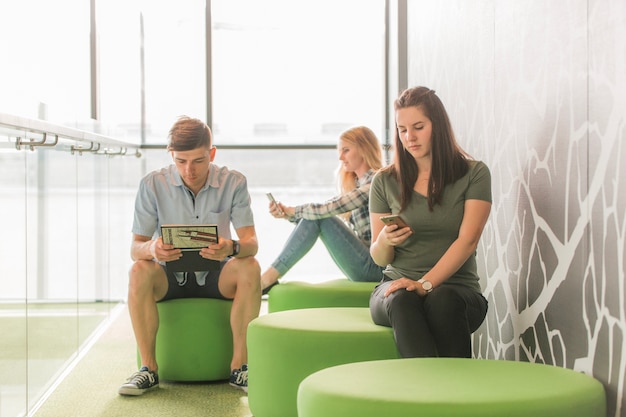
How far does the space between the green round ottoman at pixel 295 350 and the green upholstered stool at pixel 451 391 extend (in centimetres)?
46

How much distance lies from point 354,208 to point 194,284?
97 cm

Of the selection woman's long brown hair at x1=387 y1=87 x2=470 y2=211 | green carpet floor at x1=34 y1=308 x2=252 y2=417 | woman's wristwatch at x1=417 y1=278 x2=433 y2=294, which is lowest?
green carpet floor at x1=34 y1=308 x2=252 y2=417

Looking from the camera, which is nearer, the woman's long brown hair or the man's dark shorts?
the woman's long brown hair

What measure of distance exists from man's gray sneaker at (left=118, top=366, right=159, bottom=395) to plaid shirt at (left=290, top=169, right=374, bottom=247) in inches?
47.2

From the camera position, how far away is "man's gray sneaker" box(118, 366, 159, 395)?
3.68 m

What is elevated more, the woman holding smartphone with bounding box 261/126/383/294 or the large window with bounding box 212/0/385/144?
the large window with bounding box 212/0/385/144

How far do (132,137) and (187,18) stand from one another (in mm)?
1000

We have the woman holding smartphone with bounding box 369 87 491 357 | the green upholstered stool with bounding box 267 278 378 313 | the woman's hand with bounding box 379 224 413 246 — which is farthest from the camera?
the green upholstered stool with bounding box 267 278 378 313

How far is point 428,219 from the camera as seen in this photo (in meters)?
3.09

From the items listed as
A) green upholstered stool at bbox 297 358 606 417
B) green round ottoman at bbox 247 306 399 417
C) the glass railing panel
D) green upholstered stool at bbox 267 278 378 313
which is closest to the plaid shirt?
green upholstered stool at bbox 267 278 378 313

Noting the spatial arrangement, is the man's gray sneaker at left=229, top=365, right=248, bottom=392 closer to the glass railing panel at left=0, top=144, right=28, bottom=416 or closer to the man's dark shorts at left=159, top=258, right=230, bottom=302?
the man's dark shorts at left=159, top=258, right=230, bottom=302

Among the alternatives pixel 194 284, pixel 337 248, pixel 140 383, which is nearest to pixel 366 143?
pixel 337 248

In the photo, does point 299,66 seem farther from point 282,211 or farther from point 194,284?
point 194,284

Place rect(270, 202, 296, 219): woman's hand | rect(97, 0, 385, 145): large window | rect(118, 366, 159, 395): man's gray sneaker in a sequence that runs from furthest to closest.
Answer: rect(97, 0, 385, 145): large window < rect(270, 202, 296, 219): woman's hand < rect(118, 366, 159, 395): man's gray sneaker
